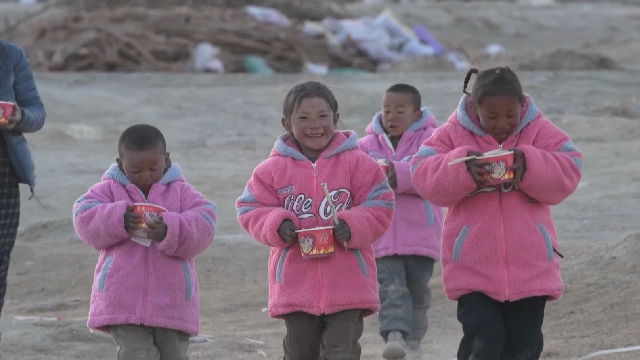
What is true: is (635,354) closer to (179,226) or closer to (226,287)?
(179,226)

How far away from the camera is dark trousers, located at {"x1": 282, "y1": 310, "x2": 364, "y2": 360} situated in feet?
16.6

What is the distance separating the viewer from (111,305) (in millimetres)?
5102

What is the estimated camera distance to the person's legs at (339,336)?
199 inches

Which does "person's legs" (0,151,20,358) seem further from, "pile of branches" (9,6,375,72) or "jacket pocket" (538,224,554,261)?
"pile of branches" (9,6,375,72)

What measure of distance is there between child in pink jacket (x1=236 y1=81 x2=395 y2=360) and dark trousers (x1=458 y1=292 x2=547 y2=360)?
0.43m

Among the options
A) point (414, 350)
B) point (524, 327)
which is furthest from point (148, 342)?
point (414, 350)

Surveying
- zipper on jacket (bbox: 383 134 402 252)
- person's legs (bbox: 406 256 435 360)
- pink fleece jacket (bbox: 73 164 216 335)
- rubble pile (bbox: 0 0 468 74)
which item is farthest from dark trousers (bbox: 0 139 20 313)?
rubble pile (bbox: 0 0 468 74)

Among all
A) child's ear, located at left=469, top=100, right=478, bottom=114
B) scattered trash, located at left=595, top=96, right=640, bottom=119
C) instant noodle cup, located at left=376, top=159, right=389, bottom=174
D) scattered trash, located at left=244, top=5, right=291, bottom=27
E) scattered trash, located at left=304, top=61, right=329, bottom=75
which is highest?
scattered trash, located at left=244, top=5, right=291, bottom=27

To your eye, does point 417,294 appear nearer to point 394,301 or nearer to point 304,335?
point 394,301

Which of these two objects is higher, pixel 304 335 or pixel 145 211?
pixel 145 211

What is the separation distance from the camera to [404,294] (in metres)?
6.84

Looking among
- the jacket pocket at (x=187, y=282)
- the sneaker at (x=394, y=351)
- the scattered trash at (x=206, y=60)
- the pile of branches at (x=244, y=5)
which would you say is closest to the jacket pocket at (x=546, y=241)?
the jacket pocket at (x=187, y=282)

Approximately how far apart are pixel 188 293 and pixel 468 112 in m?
1.50

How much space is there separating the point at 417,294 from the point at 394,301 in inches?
9.2
